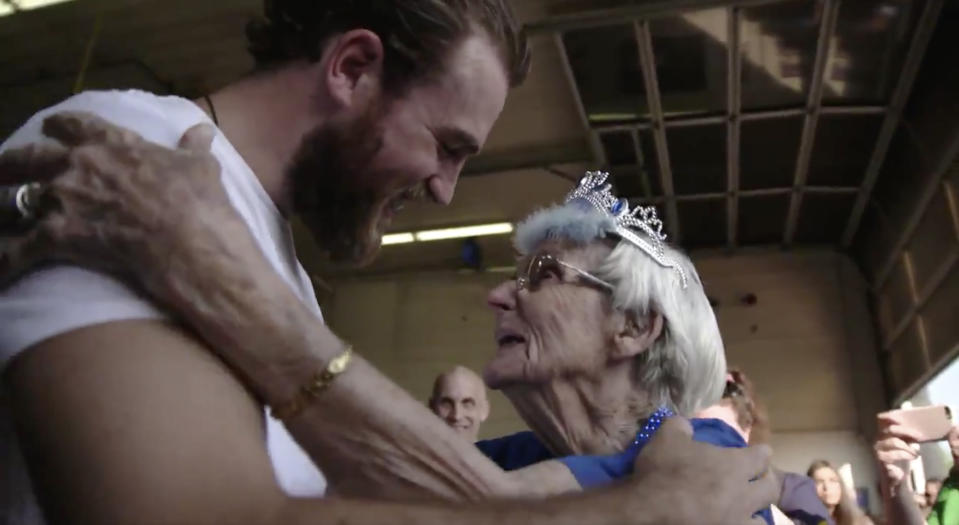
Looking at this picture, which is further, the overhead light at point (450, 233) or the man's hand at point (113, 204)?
the overhead light at point (450, 233)

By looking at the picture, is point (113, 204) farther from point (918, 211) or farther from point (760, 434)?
point (918, 211)

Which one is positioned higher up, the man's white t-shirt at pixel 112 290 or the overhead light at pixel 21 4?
the overhead light at pixel 21 4

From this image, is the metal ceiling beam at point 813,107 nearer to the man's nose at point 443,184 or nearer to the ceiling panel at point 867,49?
the ceiling panel at point 867,49

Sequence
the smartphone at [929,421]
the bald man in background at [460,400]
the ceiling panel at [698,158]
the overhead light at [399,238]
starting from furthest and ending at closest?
1. the overhead light at [399,238]
2. the ceiling panel at [698,158]
3. the bald man in background at [460,400]
4. the smartphone at [929,421]

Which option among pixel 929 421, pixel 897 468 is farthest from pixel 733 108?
pixel 897 468

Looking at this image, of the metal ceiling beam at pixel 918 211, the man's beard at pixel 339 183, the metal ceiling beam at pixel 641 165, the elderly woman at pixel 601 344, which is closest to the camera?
the man's beard at pixel 339 183

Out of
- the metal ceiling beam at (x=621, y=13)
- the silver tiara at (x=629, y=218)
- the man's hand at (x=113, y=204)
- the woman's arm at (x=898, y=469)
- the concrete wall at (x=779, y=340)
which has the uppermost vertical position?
the metal ceiling beam at (x=621, y=13)

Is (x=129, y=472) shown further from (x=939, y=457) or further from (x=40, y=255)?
(x=939, y=457)

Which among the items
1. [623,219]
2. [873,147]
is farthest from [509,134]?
[623,219]

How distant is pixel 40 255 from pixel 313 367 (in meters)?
0.27

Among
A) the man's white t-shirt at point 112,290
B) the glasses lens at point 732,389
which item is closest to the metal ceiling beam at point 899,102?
the glasses lens at point 732,389

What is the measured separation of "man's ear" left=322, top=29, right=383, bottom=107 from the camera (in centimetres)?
109

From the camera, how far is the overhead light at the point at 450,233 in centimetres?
798

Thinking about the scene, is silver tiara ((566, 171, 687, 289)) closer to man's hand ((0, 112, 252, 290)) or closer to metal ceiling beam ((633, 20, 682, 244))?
man's hand ((0, 112, 252, 290))
